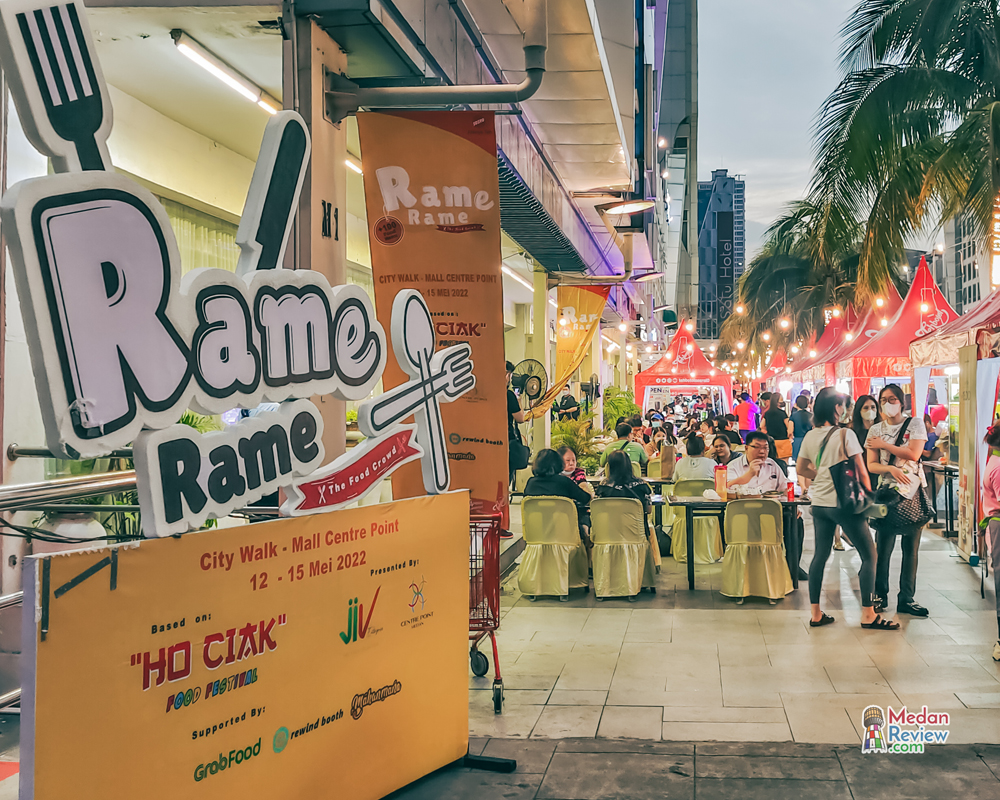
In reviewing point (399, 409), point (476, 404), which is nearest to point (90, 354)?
point (399, 409)

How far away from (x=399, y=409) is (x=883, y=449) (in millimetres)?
5200

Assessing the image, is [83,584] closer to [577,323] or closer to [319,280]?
[319,280]

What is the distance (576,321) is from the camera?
52.1 feet

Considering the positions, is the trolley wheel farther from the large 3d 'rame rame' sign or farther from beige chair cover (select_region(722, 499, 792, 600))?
beige chair cover (select_region(722, 499, 792, 600))

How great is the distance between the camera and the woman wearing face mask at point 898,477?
7461 millimetres

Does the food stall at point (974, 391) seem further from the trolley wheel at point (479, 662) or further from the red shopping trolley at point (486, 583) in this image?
the red shopping trolley at point (486, 583)

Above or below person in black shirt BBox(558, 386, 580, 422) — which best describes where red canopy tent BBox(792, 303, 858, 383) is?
above

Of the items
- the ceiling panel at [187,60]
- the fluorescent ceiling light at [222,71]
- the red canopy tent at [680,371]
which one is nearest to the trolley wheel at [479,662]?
the fluorescent ceiling light at [222,71]

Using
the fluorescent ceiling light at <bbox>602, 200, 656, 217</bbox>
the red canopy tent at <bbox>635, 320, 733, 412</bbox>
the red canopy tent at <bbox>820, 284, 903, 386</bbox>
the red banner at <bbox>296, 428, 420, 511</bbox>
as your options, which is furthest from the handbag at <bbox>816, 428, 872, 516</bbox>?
the red canopy tent at <bbox>635, 320, 733, 412</bbox>

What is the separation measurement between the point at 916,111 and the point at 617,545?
849 centimetres

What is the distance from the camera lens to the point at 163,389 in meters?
2.93

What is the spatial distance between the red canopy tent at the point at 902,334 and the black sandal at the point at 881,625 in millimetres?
8985

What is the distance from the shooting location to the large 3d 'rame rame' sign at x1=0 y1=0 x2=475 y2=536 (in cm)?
254

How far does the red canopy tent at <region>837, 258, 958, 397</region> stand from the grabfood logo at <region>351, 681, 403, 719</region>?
1316 cm
